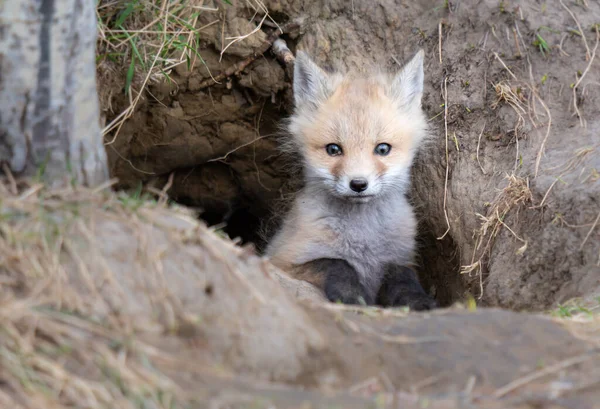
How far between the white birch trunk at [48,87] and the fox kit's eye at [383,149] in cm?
211

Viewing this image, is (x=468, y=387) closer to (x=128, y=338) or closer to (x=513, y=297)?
(x=128, y=338)

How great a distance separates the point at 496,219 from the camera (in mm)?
4445

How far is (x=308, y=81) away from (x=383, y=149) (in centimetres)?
81

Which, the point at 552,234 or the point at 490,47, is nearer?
the point at 552,234

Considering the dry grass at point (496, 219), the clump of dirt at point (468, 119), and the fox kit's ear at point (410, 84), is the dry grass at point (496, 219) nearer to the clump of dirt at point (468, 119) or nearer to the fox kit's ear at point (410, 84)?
the clump of dirt at point (468, 119)

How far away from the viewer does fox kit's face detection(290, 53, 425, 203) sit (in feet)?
14.7

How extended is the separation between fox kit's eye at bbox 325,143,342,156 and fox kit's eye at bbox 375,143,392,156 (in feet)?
0.84

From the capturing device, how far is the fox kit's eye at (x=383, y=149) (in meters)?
4.60

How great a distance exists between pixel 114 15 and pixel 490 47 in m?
2.71

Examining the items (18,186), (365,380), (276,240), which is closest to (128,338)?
(365,380)

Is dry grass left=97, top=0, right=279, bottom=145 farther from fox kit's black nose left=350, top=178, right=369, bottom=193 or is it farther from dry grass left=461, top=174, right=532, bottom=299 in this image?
dry grass left=461, top=174, right=532, bottom=299

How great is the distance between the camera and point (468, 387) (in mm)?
2352

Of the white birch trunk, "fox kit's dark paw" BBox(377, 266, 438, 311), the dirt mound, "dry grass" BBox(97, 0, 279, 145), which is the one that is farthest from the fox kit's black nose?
the white birch trunk

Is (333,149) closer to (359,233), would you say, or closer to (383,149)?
(383,149)
